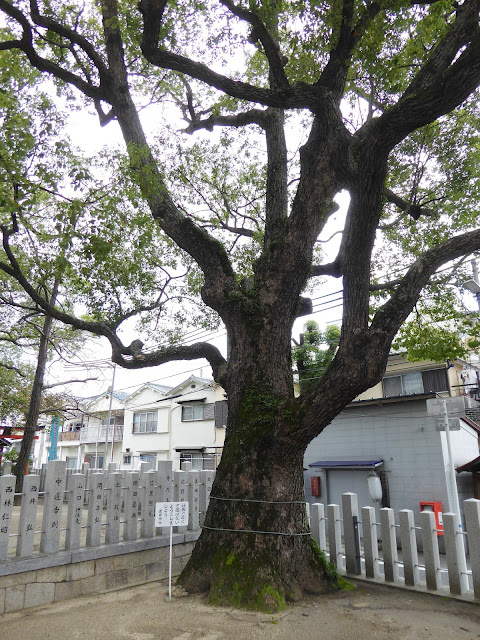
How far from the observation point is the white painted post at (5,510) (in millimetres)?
5488

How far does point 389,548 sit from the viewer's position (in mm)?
6238

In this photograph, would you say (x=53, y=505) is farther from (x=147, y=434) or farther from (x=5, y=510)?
(x=147, y=434)

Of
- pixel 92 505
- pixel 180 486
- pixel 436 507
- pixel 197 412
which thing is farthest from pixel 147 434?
pixel 92 505

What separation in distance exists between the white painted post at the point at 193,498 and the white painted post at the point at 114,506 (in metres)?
1.43

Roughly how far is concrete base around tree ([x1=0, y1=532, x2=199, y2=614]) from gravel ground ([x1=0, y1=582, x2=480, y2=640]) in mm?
218

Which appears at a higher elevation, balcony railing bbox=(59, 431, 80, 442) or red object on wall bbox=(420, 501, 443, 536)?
balcony railing bbox=(59, 431, 80, 442)

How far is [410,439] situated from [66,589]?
399 inches

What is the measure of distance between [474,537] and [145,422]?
28.2m

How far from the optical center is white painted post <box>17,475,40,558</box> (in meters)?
5.72

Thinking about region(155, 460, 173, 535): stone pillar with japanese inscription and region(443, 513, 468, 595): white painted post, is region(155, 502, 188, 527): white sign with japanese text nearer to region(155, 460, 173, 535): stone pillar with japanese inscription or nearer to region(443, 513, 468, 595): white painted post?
region(155, 460, 173, 535): stone pillar with japanese inscription

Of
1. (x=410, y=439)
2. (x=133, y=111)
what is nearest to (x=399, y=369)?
(x=410, y=439)

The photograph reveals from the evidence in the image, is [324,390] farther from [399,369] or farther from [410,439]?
[399,369]

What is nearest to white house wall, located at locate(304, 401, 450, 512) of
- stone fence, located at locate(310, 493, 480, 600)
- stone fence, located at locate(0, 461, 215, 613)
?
stone fence, located at locate(310, 493, 480, 600)

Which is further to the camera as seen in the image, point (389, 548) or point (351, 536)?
point (351, 536)
